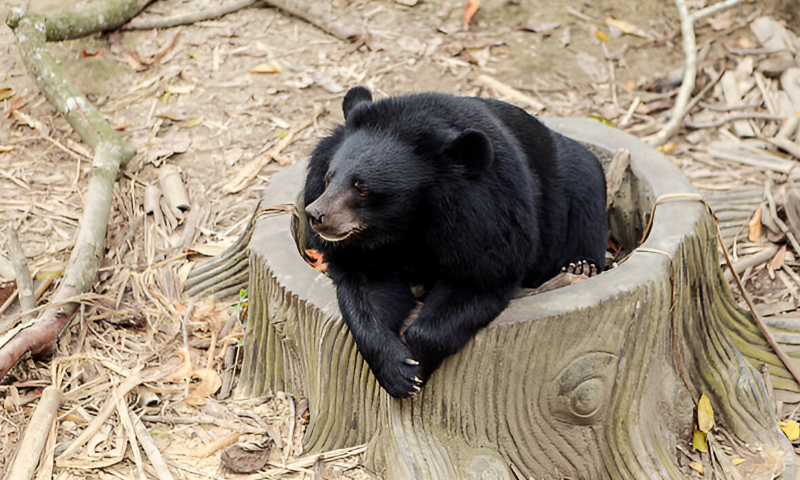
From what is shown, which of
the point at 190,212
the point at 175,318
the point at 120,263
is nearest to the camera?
the point at 175,318

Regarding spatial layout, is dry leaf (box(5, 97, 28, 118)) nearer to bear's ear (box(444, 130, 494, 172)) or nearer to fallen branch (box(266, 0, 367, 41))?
fallen branch (box(266, 0, 367, 41))

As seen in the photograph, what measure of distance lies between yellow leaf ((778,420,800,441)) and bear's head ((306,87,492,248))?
7.16ft

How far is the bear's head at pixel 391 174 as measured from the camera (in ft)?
9.36

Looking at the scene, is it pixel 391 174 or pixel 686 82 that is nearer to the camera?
pixel 391 174

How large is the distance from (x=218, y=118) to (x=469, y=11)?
2637mm

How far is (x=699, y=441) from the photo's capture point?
366cm

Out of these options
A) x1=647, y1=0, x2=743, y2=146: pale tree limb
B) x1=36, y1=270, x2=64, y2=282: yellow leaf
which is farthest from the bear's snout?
x1=647, y1=0, x2=743, y2=146: pale tree limb

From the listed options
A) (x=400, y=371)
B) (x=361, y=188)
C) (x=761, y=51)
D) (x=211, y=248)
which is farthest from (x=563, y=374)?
(x=761, y=51)

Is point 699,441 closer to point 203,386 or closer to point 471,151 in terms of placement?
point 471,151

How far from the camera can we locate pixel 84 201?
5.22 m

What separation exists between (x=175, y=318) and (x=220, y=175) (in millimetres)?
1392

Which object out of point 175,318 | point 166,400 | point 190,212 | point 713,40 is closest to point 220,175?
point 190,212

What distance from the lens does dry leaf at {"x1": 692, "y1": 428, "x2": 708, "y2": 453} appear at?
3.65 metres

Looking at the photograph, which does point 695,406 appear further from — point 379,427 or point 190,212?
point 190,212
